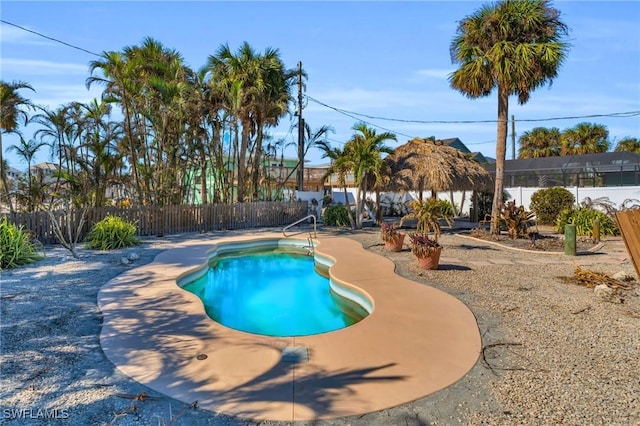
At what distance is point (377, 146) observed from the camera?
14.2 meters

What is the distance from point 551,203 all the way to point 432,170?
19.3 feet

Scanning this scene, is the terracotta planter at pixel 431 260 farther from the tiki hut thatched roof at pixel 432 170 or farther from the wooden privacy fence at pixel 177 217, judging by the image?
the wooden privacy fence at pixel 177 217

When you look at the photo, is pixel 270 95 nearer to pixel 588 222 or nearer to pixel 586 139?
pixel 588 222

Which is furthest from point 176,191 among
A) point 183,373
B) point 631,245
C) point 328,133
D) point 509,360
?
point 631,245

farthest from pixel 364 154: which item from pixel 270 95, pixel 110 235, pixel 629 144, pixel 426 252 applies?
pixel 629 144

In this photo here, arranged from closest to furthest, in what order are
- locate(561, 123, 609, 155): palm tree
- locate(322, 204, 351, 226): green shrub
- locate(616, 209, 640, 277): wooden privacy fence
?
locate(616, 209, 640, 277): wooden privacy fence
locate(322, 204, 351, 226): green shrub
locate(561, 123, 609, 155): palm tree

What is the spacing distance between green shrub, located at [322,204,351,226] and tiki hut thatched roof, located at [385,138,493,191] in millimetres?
2383

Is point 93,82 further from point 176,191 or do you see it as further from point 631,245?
point 631,245

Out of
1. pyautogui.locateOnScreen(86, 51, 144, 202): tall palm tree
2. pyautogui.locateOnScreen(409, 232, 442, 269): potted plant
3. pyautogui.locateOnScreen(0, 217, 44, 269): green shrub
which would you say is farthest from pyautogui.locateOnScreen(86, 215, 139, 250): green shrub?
pyautogui.locateOnScreen(409, 232, 442, 269): potted plant

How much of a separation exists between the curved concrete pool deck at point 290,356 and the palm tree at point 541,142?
26.8 m

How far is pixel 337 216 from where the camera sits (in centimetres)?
1619

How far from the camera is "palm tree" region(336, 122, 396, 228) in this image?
45.7 ft

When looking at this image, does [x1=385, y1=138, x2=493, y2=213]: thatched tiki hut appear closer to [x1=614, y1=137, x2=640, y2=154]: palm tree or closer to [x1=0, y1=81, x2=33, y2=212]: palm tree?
[x1=0, y1=81, x2=33, y2=212]: palm tree

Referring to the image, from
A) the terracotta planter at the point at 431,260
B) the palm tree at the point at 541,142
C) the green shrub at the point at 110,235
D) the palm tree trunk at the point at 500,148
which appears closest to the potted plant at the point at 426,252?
the terracotta planter at the point at 431,260
